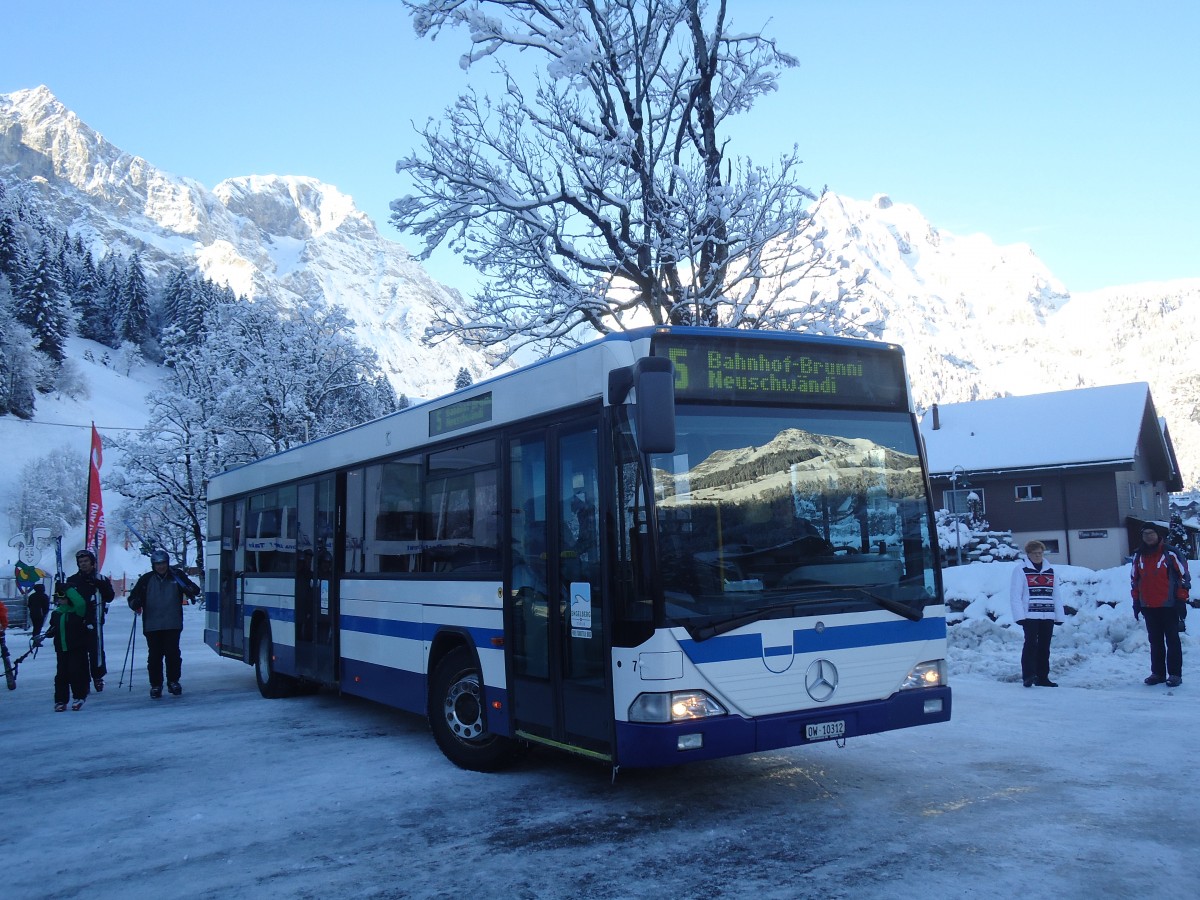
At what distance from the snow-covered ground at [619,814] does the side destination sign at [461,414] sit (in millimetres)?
2730

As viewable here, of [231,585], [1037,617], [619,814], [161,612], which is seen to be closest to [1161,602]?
[1037,617]

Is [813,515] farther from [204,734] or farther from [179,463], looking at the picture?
[179,463]

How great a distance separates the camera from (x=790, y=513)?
641 centimetres

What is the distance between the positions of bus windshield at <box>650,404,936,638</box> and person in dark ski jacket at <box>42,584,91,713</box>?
8845mm

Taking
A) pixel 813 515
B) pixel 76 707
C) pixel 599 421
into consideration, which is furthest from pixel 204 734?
pixel 813 515

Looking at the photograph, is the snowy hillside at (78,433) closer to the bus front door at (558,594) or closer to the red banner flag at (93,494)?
the red banner flag at (93,494)

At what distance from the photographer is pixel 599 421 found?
21.4 feet

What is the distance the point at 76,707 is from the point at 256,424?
26.9 metres

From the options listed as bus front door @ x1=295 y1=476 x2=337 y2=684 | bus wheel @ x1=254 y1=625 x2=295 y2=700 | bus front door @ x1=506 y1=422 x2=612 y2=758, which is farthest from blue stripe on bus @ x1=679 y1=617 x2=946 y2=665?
bus wheel @ x1=254 y1=625 x2=295 y2=700

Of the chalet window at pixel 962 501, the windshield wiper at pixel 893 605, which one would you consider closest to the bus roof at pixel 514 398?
the windshield wiper at pixel 893 605

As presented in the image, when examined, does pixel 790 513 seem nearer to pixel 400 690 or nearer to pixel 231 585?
pixel 400 690

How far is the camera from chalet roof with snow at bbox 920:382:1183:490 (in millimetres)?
38969

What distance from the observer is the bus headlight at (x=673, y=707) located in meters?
5.96

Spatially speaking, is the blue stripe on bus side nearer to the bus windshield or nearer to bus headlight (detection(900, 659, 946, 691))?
the bus windshield
